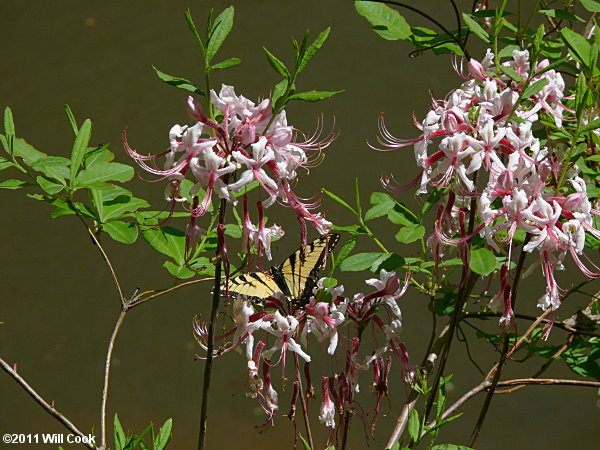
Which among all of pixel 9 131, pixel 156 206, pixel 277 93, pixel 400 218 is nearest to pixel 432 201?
pixel 400 218

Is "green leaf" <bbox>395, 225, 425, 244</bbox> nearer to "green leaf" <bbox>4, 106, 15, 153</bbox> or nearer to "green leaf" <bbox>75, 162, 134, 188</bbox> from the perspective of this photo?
"green leaf" <bbox>75, 162, 134, 188</bbox>

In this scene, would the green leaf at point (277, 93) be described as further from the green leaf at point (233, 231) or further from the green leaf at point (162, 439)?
the green leaf at point (162, 439)

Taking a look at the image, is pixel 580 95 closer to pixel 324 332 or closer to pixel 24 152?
pixel 324 332

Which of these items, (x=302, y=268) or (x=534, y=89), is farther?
(x=302, y=268)

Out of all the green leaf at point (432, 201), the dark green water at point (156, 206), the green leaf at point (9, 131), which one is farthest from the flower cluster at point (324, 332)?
the dark green water at point (156, 206)

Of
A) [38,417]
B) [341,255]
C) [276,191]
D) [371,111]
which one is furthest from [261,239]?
[38,417]

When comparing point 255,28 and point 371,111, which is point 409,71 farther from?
point 255,28
